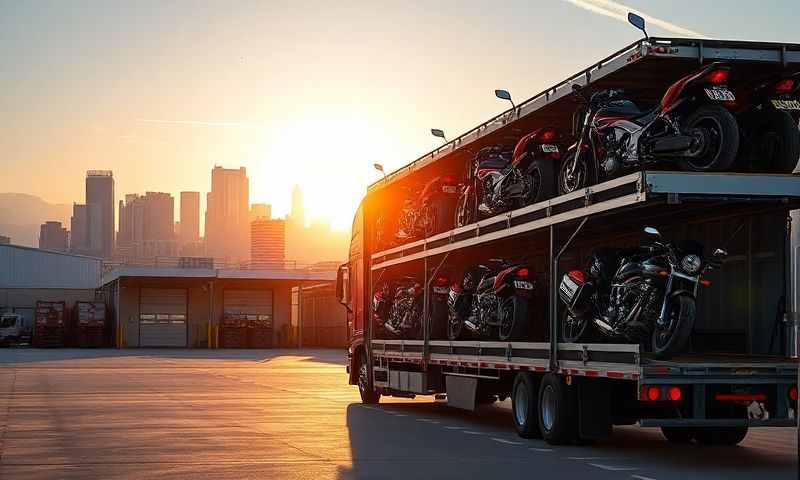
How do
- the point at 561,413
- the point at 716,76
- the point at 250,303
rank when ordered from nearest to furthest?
1. the point at 716,76
2. the point at 561,413
3. the point at 250,303

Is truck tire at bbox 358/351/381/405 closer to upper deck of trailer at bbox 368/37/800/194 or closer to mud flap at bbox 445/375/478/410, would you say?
mud flap at bbox 445/375/478/410

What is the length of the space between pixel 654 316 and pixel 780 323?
5.04ft

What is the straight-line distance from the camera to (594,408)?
13.4 meters

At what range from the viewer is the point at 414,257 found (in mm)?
19344

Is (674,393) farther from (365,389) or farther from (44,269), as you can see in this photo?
(44,269)

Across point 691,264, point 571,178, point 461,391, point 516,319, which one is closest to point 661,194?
point 691,264

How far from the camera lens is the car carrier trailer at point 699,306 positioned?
39.0 feet

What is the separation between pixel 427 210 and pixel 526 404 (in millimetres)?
5327

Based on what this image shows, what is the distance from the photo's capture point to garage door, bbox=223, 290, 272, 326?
71.8 m

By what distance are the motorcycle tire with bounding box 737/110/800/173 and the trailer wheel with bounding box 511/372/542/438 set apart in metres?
3.56

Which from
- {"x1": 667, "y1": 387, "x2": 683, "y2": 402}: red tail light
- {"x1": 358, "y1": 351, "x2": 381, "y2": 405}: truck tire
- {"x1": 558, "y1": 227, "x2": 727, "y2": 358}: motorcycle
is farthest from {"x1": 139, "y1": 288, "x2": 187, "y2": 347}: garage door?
{"x1": 667, "y1": 387, "x2": 683, "y2": 402}: red tail light

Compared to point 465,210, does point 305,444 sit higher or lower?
lower

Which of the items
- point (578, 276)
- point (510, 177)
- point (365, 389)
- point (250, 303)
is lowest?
point (365, 389)

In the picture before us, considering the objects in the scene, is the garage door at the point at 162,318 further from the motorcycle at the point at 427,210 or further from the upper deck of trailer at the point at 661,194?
the upper deck of trailer at the point at 661,194
